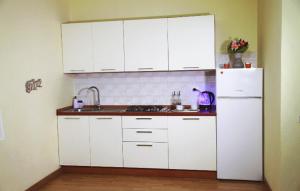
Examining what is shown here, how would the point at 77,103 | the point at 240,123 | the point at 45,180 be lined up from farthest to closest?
1. the point at 77,103
2. the point at 45,180
3. the point at 240,123

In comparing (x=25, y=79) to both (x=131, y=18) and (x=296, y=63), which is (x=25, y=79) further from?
(x=296, y=63)

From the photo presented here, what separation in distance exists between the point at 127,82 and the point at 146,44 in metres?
0.77

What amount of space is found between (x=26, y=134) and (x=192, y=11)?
281 cm

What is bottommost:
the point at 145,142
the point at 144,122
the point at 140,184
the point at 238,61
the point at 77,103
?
the point at 140,184

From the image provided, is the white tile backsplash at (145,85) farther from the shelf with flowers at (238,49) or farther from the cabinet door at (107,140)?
the cabinet door at (107,140)

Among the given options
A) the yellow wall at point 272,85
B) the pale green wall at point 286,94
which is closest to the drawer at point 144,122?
the yellow wall at point 272,85

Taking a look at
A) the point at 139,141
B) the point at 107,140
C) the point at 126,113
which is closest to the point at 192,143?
the point at 139,141

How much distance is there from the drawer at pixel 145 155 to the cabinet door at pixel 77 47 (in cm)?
128

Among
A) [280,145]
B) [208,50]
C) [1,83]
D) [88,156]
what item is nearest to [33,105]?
[1,83]

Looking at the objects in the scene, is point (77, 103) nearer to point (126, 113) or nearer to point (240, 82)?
point (126, 113)

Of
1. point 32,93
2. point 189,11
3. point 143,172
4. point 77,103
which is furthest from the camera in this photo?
point 77,103

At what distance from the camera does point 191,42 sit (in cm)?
396

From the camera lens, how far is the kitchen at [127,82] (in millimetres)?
3543

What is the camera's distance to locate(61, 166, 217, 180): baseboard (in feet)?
12.9
